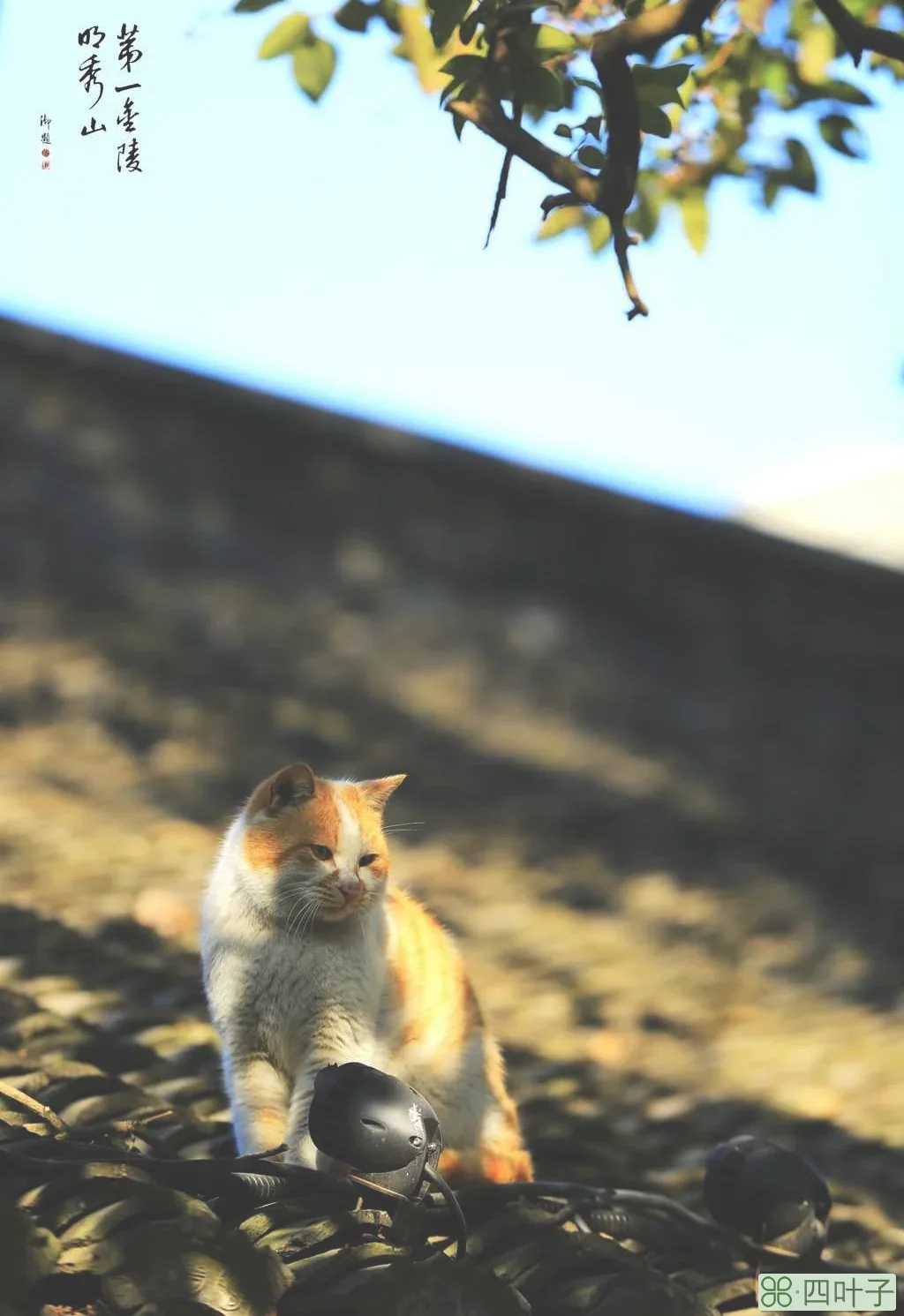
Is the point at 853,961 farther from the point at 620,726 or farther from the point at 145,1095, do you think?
the point at 145,1095

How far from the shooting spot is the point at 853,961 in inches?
166

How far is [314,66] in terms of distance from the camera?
244cm

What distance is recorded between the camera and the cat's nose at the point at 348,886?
1724 mm

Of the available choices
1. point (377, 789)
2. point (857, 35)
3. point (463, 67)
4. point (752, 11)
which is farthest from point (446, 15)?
point (377, 789)

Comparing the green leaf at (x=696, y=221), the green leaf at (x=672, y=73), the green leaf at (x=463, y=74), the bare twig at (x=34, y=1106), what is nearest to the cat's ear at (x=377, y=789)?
the bare twig at (x=34, y=1106)

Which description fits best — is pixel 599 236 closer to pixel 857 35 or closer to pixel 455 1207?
pixel 857 35

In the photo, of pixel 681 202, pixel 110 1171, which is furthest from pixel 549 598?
pixel 110 1171

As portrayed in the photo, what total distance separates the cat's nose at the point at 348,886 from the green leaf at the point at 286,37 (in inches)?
57.3

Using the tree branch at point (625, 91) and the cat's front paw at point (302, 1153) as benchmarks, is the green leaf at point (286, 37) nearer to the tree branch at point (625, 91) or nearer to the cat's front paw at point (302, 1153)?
A: the tree branch at point (625, 91)

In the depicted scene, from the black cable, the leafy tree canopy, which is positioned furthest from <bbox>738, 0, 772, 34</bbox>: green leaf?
the black cable

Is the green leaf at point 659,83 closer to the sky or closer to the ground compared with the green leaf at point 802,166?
closer to the ground

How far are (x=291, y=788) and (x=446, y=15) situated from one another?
3.38ft

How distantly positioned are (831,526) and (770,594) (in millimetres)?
5132

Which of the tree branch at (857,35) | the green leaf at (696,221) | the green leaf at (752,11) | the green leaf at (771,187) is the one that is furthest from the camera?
the green leaf at (771,187)
